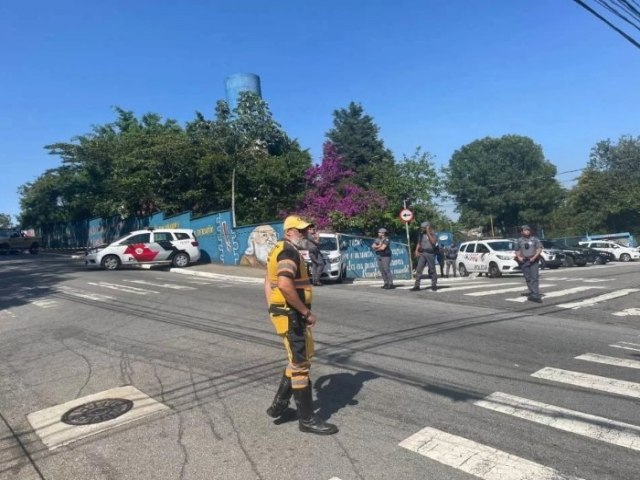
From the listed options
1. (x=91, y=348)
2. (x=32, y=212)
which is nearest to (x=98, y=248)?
(x=91, y=348)

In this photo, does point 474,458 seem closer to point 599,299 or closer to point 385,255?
point 599,299

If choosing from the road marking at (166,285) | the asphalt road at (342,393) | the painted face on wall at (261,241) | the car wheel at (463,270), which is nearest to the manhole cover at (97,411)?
the asphalt road at (342,393)

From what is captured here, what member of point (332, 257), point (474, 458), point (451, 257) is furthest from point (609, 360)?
point (451, 257)

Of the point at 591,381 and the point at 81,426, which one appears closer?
the point at 81,426

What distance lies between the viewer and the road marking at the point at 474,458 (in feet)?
12.4

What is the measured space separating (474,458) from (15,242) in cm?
4291

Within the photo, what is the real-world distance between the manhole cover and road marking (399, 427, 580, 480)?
A: 2.79m

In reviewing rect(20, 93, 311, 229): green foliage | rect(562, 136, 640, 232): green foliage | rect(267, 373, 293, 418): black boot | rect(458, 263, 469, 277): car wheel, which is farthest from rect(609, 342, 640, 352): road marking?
rect(562, 136, 640, 232): green foliage

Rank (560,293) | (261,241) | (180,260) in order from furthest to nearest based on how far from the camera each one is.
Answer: (261,241) < (180,260) < (560,293)

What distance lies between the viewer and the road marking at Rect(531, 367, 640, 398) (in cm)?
555

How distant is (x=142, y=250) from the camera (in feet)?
73.4

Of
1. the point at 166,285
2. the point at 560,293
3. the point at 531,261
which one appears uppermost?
the point at 531,261

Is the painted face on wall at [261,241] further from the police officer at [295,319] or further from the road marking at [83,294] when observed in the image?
the police officer at [295,319]

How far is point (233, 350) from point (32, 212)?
Answer: 47178 millimetres
